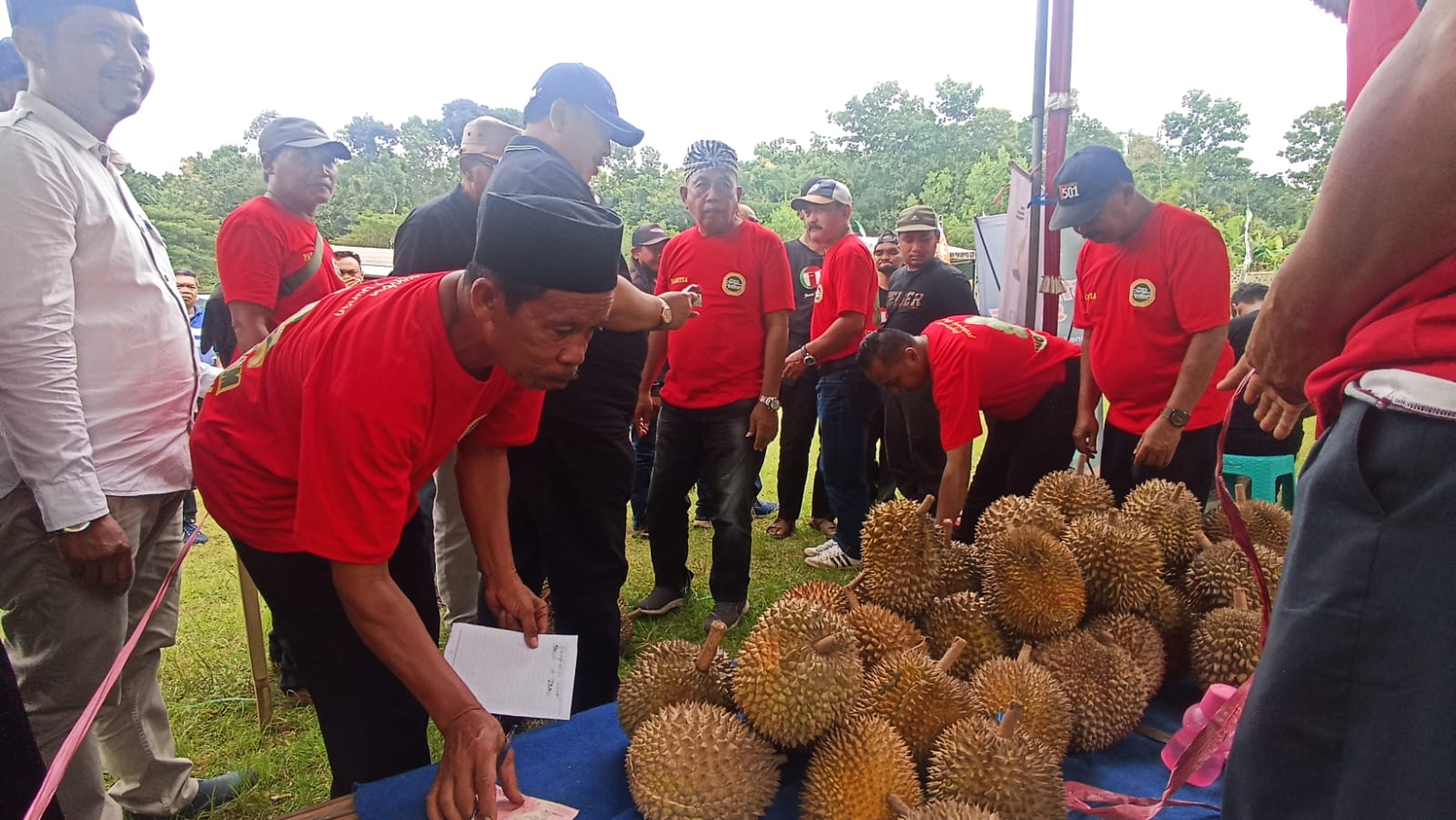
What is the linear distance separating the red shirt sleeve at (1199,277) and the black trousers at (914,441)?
1.47 metres

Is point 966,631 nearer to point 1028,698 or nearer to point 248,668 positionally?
point 1028,698

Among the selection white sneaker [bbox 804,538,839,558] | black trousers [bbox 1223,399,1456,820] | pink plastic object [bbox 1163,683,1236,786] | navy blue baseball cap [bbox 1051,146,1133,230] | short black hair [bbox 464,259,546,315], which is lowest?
white sneaker [bbox 804,538,839,558]

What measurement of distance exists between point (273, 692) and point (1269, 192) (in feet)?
159

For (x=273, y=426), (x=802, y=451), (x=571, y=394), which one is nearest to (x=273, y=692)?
(x=571, y=394)

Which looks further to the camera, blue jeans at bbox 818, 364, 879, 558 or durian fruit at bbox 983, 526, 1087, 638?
blue jeans at bbox 818, 364, 879, 558

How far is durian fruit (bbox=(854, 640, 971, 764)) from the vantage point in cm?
148

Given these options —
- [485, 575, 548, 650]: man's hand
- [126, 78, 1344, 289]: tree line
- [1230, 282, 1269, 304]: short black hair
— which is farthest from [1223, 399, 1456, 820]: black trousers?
[126, 78, 1344, 289]: tree line

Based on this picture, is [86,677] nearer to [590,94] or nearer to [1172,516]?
[590,94]

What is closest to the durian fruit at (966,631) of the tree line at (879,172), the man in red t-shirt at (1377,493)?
the man in red t-shirt at (1377,493)

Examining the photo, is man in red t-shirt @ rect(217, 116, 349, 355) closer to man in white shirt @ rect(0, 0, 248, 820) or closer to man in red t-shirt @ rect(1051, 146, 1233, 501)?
man in white shirt @ rect(0, 0, 248, 820)

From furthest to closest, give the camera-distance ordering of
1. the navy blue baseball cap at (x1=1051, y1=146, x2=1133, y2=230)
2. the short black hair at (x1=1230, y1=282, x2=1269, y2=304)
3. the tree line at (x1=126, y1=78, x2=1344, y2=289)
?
the tree line at (x1=126, y1=78, x2=1344, y2=289)
the short black hair at (x1=1230, y1=282, x2=1269, y2=304)
the navy blue baseball cap at (x1=1051, y1=146, x2=1133, y2=230)

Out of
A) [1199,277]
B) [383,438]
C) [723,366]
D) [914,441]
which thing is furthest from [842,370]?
[383,438]

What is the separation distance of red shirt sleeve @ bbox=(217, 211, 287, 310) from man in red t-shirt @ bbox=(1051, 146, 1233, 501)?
3333 mm

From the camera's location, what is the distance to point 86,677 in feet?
6.22
